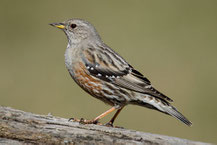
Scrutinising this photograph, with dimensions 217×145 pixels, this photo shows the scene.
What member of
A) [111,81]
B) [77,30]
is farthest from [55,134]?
[77,30]

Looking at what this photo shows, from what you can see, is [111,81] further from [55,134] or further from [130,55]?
[130,55]

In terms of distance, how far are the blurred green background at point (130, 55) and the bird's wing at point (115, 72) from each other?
12.7ft

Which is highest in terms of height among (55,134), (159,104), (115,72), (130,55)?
(130,55)

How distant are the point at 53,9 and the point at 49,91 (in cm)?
483

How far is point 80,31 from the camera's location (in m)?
7.92

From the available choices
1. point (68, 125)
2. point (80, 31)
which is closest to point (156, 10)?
point (80, 31)

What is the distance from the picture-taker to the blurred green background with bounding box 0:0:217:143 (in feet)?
37.5

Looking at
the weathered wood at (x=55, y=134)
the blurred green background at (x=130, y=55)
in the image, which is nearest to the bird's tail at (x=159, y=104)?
the weathered wood at (x=55, y=134)

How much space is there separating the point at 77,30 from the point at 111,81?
143 centimetres

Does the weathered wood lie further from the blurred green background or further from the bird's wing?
the blurred green background

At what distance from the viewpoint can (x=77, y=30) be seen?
7934 millimetres

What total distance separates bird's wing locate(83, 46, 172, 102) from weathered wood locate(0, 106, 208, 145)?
1428 millimetres

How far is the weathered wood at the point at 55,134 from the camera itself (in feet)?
17.7

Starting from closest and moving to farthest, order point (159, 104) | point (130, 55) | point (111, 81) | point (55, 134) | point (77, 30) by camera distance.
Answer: point (55, 134), point (159, 104), point (111, 81), point (77, 30), point (130, 55)
